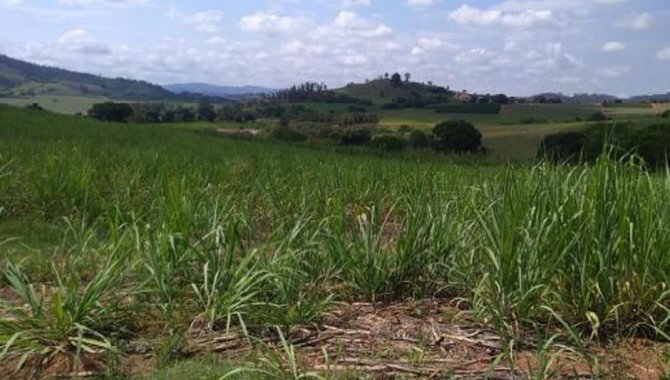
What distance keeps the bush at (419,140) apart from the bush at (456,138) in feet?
2.01

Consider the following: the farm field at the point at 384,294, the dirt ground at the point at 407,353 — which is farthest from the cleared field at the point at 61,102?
the dirt ground at the point at 407,353

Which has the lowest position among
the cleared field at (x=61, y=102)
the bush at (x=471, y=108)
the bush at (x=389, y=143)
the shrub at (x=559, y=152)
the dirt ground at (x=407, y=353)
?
the bush at (x=389, y=143)

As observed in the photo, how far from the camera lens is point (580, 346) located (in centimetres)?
272

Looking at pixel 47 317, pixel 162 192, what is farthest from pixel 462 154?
pixel 47 317

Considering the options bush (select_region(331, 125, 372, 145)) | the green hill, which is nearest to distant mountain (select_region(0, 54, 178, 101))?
the green hill

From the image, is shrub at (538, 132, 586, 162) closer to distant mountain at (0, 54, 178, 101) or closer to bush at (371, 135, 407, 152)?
bush at (371, 135, 407, 152)

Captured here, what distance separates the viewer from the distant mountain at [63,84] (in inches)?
4104

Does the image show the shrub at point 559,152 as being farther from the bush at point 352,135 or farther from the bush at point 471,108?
the bush at point 471,108

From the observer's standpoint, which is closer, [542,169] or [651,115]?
[542,169]

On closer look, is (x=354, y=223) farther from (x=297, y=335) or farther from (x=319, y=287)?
(x=297, y=335)

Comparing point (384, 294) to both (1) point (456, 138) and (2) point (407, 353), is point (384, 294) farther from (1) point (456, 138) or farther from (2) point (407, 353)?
(1) point (456, 138)

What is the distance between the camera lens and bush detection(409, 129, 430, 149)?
146 feet

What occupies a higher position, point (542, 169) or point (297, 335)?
point (542, 169)

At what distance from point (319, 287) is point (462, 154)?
39.0 meters
